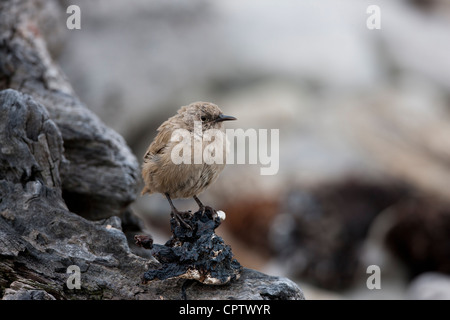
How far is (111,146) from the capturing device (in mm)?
6184

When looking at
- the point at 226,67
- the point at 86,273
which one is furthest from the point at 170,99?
the point at 86,273

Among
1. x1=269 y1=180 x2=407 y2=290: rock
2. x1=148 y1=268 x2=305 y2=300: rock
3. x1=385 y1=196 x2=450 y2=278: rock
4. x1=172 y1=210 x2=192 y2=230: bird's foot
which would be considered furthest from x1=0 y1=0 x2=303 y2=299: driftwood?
x1=385 y1=196 x2=450 y2=278: rock

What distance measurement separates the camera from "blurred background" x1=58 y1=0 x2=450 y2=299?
31.6 ft

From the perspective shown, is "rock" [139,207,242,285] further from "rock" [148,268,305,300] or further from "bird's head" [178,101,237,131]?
"bird's head" [178,101,237,131]

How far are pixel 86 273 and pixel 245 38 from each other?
38.5 ft

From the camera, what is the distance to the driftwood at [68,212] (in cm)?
436

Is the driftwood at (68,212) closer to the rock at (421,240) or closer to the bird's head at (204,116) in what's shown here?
the bird's head at (204,116)

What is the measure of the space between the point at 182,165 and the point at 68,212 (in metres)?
1.11

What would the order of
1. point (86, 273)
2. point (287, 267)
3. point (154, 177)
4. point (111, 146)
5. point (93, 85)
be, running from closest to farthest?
point (86, 273) < point (154, 177) < point (111, 146) < point (287, 267) < point (93, 85)

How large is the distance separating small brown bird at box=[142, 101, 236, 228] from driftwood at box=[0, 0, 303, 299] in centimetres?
59

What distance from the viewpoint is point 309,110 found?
1384cm

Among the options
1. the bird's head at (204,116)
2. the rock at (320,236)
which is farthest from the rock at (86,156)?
the rock at (320,236)

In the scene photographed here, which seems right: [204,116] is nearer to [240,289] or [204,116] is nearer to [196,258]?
[196,258]
